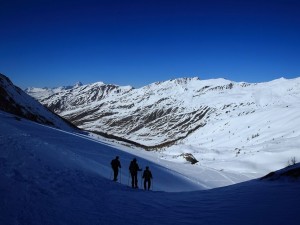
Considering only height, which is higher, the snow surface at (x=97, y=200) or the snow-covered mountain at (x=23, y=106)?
the snow-covered mountain at (x=23, y=106)

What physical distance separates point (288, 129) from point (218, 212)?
49.4 m

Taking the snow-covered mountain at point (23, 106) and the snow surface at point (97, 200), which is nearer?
the snow surface at point (97, 200)

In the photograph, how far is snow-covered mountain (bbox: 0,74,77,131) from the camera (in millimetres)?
58487

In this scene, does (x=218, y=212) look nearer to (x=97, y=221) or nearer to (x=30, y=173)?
(x=97, y=221)

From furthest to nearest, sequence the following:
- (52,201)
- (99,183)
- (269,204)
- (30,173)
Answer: (99,183) → (30,173) → (52,201) → (269,204)

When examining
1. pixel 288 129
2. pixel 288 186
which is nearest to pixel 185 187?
pixel 288 186

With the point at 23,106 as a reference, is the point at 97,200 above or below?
below

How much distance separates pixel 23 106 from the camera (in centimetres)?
6347

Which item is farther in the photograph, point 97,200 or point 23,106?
point 23,106

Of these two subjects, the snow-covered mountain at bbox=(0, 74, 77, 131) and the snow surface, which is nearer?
the snow surface

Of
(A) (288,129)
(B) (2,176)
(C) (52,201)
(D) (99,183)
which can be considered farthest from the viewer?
(A) (288,129)

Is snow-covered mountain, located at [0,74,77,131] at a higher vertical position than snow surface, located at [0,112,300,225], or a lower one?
higher

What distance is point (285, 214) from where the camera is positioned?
8953mm

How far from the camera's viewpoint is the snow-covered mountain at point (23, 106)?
192ft
